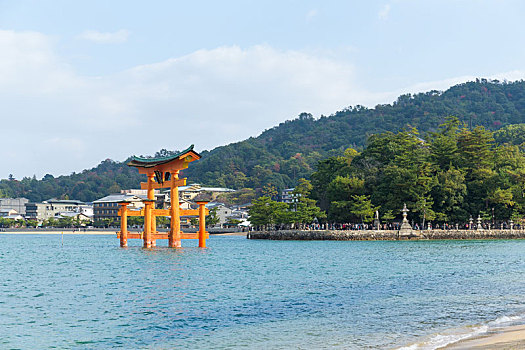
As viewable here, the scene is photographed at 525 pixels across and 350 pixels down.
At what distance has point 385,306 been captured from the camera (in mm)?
18781

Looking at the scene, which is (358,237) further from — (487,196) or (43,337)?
(43,337)

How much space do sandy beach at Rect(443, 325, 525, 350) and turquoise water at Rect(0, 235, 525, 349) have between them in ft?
2.29

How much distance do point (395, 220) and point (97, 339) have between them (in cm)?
6430

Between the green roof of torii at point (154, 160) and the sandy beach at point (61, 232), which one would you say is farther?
the sandy beach at point (61, 232)

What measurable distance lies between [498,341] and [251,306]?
879 cm

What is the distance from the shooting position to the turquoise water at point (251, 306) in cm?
1398

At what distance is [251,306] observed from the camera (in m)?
19.0

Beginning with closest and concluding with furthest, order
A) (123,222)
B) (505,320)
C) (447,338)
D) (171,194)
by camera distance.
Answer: (447,338), (505,320), (171,194), (123,222)

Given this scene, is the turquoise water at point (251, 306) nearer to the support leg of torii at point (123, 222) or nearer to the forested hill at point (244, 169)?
the support leg of torii at point (123, 222)

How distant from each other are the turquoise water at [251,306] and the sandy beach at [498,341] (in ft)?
2.29

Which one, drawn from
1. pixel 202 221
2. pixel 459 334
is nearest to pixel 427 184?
pixel 202 221

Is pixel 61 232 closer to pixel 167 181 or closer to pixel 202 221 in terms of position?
pixel 167 181

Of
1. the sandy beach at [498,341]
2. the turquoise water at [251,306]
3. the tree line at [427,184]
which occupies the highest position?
the tree line at [427,184]

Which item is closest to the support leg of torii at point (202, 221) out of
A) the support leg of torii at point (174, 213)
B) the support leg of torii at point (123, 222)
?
the support leg of torii at point (174, 213)
